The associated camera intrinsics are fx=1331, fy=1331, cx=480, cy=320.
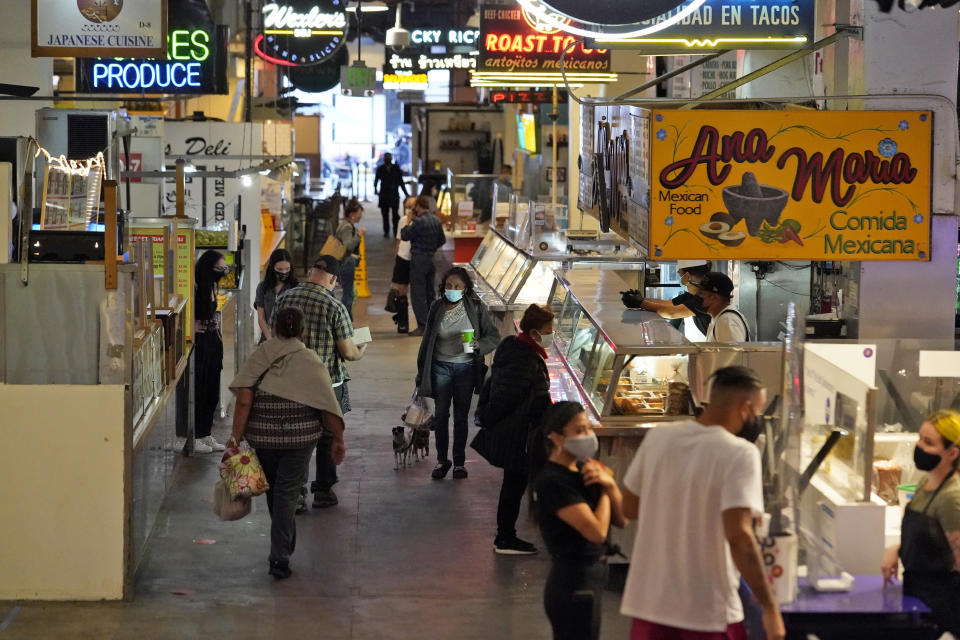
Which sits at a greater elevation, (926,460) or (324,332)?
(324,332)

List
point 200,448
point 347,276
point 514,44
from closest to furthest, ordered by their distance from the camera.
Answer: point 200,448 < point 514,44 < point 347,276

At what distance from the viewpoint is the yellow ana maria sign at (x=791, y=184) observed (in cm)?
774

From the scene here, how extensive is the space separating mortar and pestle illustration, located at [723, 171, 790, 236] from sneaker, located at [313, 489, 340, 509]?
3.85 m

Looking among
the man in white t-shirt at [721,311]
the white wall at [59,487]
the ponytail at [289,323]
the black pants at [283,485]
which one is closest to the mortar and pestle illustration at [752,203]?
the man in white t-shirt at [721,311]

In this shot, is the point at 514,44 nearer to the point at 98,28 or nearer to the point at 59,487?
the point at 98,28

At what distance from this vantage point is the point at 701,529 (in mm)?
4926

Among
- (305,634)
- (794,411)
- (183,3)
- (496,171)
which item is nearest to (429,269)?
(183,3)

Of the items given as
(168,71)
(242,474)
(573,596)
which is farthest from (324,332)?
(168,71)

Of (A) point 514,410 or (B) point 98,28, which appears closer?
(A) point 514,410

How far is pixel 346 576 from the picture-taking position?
8305mm

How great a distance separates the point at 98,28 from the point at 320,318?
3.39 m

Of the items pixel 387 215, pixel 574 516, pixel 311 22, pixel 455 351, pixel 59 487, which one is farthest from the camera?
pixel 387 215

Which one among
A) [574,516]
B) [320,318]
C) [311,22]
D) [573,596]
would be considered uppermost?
[311,22]

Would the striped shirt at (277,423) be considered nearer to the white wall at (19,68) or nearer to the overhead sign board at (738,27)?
the overhead sign board at (738,27)
